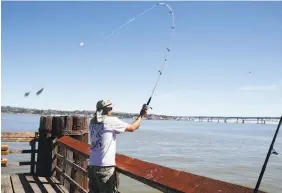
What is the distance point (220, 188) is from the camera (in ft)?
6.86

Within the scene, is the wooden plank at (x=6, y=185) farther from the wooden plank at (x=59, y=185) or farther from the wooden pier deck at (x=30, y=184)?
the wooden plank at (x=59, y=185)

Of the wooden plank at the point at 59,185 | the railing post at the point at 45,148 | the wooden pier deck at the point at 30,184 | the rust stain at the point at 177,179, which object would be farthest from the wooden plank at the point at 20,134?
the rust stain at the point at 177,179

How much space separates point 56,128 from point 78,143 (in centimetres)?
198

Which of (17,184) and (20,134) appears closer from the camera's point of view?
(17,184)

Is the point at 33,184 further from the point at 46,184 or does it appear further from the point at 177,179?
the point at 177,179

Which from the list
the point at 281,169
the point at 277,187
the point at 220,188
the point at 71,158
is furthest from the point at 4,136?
the point at 281,169

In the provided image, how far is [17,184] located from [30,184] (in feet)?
0.92

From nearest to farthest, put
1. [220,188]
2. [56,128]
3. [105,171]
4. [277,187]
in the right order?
[220,188], [105,171], [56,128], [277,187]

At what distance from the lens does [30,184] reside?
264 inches

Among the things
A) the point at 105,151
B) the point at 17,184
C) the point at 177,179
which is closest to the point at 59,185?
the point at 17,184

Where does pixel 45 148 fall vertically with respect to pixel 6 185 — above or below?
above

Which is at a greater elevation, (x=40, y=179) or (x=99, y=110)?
(x=99, y=110)

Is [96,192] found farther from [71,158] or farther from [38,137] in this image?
[38,137]

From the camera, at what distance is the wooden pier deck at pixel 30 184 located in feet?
20.4
